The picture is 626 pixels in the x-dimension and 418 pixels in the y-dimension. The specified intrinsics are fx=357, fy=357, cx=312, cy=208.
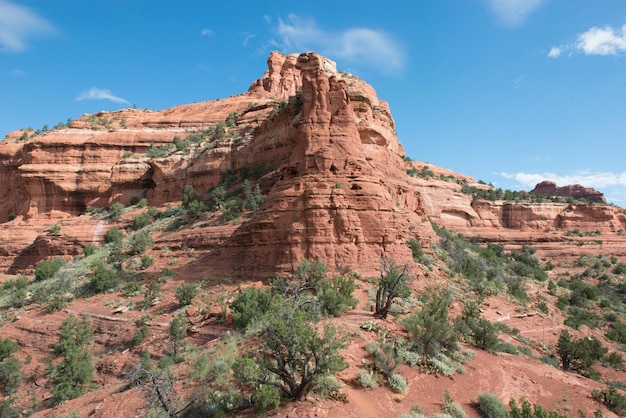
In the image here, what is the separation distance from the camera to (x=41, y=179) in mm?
37875

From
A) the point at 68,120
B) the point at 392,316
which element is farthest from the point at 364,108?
the point at 68,120

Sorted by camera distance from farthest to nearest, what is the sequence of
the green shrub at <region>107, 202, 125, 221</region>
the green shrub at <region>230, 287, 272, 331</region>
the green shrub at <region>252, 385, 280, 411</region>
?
the green shrub at <region>107, 202, 125, 221</region> → the green shrub at <region>230, 287, 272, 331</region> → the green shrub at <region>252, 385, 280, 411</region>

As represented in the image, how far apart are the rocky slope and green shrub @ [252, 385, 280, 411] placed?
0.73 meters

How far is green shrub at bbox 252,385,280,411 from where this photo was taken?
8.30 meters

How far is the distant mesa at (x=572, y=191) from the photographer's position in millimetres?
82812

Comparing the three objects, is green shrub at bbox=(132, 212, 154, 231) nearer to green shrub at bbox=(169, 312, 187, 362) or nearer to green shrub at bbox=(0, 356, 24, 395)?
green shrub at bbox=(0, 356, 24, 395)

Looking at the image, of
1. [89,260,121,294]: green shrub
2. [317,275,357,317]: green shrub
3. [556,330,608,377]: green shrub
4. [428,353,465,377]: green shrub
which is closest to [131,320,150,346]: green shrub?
[89,260,121,294]: green shrub

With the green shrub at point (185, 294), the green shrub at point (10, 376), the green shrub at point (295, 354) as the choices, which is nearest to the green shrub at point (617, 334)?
the green shrub at point (295, 354)

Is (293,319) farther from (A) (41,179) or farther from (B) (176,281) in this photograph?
(A) (41,179)

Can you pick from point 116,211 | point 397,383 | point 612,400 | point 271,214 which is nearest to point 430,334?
point 397,383

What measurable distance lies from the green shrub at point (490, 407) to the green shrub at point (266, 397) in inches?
226

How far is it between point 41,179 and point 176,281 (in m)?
28.7

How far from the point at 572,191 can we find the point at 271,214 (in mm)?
95027

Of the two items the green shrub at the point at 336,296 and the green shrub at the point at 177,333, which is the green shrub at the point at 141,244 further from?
the green shrub at the point at 336,296
